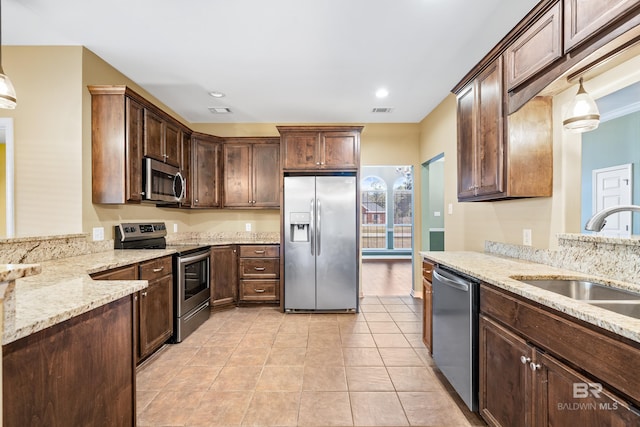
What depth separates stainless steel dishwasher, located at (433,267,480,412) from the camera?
1700 mm

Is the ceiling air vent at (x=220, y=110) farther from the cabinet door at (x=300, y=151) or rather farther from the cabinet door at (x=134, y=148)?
the cabinet door at (x=134, y=148)

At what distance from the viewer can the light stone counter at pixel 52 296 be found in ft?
2.63

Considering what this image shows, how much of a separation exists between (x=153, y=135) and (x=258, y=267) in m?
1.98

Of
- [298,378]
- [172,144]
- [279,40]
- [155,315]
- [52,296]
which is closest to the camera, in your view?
[52,296]

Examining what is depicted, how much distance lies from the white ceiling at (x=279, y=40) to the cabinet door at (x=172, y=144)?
0.46 m

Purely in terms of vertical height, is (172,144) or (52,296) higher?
(172,144)

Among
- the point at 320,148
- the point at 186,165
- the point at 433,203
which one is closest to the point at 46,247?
the point at 186,165

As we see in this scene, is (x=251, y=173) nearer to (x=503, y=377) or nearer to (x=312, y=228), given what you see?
(x=312, y=228)

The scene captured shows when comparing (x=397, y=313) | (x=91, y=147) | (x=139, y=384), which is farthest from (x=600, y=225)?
(x=91, y=147)

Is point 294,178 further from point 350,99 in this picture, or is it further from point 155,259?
point 155,259

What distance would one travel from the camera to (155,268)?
8.33ft

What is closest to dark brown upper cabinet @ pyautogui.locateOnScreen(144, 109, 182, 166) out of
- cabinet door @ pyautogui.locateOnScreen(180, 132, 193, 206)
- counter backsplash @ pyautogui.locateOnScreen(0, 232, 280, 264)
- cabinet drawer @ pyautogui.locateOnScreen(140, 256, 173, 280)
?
cabinet door @ pyautogui.locateOnScreen(180, 132, 193, 206)

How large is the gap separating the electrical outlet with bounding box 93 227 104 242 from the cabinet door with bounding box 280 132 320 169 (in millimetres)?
1999

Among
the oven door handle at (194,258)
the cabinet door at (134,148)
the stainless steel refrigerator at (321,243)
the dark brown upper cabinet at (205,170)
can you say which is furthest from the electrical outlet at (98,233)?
the stainless steel refrigerator at (321,243)
